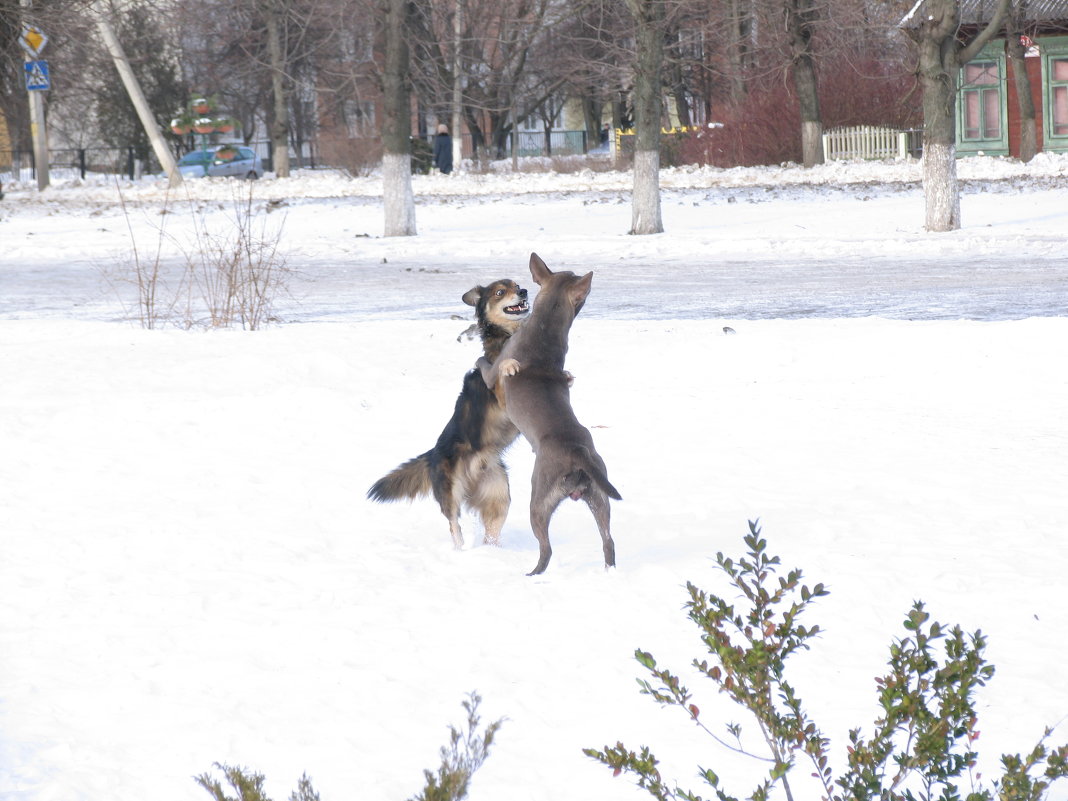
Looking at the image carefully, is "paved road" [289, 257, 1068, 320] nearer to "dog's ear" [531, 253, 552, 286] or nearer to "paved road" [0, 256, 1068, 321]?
A: "paved road" [0, 256, 1068, 321]

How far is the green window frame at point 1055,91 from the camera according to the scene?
36719 millimetres

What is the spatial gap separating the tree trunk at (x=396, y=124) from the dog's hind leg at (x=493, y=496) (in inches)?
642

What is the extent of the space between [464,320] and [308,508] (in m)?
5.70

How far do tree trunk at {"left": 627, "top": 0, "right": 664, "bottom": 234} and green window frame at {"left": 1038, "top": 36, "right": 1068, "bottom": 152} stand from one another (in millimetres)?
19533

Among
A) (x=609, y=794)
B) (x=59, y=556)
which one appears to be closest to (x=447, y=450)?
(x=59, y=556)

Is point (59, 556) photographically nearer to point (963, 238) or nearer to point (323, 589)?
point (323, 589)

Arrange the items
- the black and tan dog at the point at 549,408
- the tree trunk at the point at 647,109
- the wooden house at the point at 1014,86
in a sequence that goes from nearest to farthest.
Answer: the black and tan dog at the point at 549,408
the tree trunk at the point at 647,109
the wooden house at the point at 1014,86

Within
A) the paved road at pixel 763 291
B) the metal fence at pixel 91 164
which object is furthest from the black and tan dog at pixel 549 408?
the metal fence at pixel 91 164

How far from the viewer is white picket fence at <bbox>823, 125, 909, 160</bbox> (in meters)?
38.9

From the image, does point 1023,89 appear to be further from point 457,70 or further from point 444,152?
Answer: point 444,152

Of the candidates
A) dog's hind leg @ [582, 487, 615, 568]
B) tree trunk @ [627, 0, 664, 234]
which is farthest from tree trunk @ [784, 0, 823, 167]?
dog's hind leg @ [582, 487, 615, 568]

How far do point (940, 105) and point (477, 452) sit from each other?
15.8 meters

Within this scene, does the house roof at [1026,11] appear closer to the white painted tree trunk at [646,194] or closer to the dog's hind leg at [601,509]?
the white painted tree trunk at [646,194]

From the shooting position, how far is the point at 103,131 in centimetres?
6081
